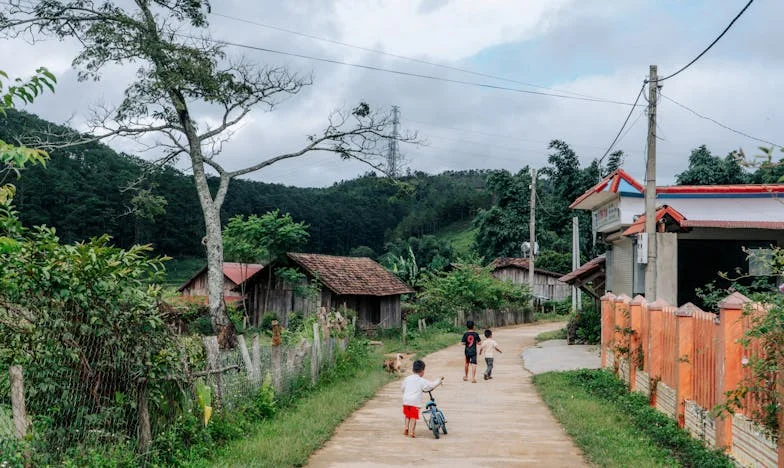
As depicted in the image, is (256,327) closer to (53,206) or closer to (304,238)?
(304,238)

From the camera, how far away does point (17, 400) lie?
609 centimetres

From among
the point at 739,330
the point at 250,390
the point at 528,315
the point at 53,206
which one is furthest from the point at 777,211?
the point at 53,206

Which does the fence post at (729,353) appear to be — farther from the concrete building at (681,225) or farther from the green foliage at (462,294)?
the green foliage at (462,294)

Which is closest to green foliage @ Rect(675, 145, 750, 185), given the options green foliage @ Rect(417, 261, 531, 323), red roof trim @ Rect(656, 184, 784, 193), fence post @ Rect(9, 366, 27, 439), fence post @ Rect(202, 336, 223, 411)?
→ green foliage @ Rect(417, 261, 531, 323)

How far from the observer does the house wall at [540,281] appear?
53.7 m

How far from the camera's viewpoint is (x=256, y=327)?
3819 centimetres

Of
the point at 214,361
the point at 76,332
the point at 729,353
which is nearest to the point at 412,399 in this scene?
the point at 214,361

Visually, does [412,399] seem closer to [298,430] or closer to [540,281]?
[298,430]

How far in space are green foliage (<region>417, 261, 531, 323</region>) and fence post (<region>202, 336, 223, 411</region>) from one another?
30.4 metres

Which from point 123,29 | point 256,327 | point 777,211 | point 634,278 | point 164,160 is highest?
point 123,29

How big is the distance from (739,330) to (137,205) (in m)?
22.4

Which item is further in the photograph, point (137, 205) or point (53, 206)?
point (53, 206)

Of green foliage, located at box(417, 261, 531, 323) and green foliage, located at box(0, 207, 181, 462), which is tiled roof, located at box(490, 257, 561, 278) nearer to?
green foliage, located at box(417, 261, 531, 323)

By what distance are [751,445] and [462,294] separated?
3322 centimetres
